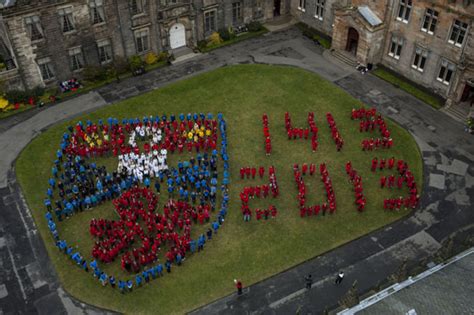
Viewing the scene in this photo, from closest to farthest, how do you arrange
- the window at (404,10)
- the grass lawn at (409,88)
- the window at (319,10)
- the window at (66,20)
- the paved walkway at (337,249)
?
the paved walkway at (337,249), the window at (66,20), the window at (404,10), the grass lawn at (409,88), the window at (319,10)

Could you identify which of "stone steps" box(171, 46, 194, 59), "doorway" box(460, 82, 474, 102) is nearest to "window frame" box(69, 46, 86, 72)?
"stone steps" box(171, 46, 194, 59)

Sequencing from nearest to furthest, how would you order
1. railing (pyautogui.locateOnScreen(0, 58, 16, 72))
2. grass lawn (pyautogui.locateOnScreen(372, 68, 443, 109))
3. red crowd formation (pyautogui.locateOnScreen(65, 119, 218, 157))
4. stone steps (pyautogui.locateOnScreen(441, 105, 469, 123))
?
red crowd formation (pyautogui.locateOnScreen(65, 119, 218, 157)), stone steps (pyautogui.locateOnScreen(441, 105, 469, 123)), railing (pyautogui.locateOnScreen(0, 58, 16, 72)), grass lawn (pyautogui.locateOnScreen(372, 68, 443, 109))

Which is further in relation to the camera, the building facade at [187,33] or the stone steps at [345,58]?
the stone steps at [345,58]

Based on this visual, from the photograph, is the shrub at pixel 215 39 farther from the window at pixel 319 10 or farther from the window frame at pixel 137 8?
the window at pixel 319 10

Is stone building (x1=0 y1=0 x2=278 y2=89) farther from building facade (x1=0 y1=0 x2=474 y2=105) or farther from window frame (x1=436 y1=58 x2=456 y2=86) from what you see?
window frame (x1=436 y1=58 x2=456 y2=86)


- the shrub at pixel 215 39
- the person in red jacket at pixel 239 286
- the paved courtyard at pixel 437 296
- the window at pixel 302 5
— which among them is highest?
the window at pixel 302 5

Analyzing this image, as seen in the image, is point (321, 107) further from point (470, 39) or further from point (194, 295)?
point (194, 295)

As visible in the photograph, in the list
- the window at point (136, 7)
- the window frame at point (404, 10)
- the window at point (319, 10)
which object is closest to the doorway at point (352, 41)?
the window frame at point (404, 10)

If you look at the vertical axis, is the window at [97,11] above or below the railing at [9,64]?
above

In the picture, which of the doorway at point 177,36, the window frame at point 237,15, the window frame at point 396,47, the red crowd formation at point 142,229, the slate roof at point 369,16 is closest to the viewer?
the red crowd formation at point 142,229
